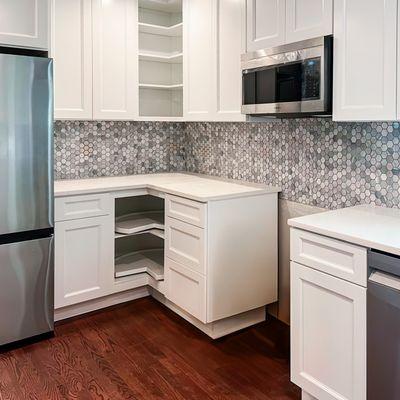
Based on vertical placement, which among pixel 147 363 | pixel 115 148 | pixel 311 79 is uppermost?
pixel 311 79

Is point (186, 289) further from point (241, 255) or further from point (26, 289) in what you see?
point (26, 289)

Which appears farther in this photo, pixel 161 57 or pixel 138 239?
pixel 138 239

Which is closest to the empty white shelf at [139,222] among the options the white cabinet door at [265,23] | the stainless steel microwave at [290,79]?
the stainless steel microwave at [290,79]

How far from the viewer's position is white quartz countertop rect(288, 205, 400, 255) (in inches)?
65.2

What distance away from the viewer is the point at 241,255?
8.87 feet

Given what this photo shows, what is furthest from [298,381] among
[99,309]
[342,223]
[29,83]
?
[29,83]

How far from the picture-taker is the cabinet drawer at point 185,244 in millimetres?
2619

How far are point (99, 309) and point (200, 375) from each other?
111 cm

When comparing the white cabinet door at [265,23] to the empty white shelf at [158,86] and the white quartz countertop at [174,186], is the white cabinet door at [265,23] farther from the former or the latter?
the empty white shelf at [158,86]

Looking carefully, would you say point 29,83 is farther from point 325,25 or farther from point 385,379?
point 385,379

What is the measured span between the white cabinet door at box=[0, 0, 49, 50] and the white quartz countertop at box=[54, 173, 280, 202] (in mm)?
902

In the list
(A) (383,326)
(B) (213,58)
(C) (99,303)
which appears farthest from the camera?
(C) (99,303)

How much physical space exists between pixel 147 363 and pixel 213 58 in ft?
6.35

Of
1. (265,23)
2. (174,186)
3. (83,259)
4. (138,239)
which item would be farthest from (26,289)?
(265,23)
